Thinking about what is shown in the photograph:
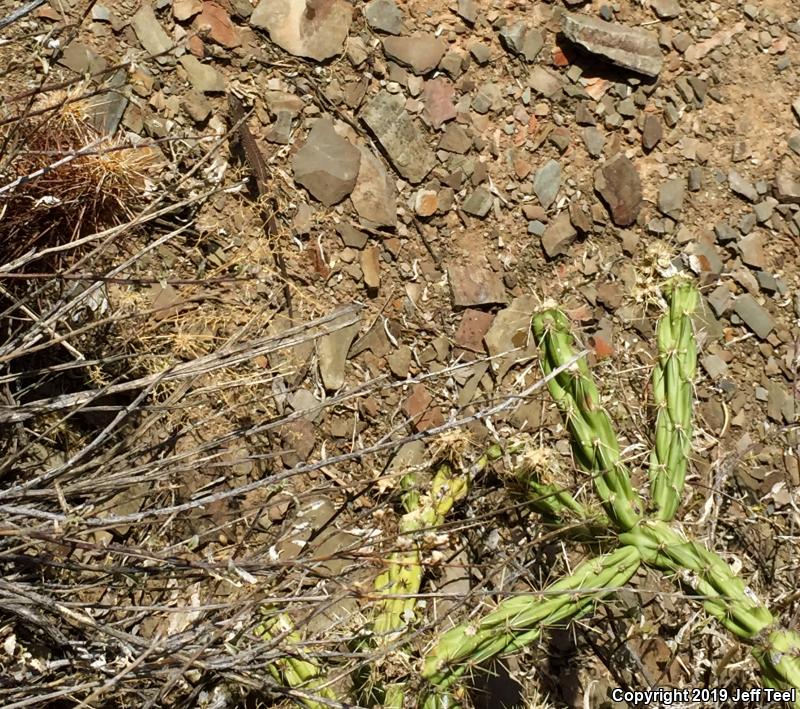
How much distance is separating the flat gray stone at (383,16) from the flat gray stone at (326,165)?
40 cm

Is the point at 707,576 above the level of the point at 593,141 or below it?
below

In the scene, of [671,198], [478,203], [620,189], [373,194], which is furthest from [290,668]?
[671,198]

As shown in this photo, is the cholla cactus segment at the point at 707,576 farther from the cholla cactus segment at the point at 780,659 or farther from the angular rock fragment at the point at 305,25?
the angular rock fragment at the point at 305,25

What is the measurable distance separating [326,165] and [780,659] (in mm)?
2109

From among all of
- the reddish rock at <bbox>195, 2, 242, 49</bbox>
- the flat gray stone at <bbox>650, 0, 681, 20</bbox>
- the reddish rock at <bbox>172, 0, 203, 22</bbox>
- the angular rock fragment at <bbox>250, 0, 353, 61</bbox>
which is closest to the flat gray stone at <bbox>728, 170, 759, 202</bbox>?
the flat gray stone at <bbox>650, 0, 681, 20</bbox>

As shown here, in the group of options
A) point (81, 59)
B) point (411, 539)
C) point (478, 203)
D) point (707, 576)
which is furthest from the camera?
point (478, 203)

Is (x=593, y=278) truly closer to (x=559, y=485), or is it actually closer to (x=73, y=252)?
(x=559, y=485)

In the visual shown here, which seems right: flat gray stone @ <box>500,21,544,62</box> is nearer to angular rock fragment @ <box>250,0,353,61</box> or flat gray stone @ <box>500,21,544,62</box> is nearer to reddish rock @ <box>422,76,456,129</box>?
reddish rock @ <box>422,76,456,129</box>

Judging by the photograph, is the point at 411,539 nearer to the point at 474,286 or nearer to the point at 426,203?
the point at 474,286

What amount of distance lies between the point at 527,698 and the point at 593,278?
5.00ft

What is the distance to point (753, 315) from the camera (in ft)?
12.4

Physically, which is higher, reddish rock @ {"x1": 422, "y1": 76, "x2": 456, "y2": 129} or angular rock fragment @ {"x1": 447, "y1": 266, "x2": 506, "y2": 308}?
reddish rock @ {"x1": 422, "y1": 76, "x2": 456, "y2": 129}

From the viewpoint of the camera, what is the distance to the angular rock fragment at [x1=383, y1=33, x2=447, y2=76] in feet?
11.6

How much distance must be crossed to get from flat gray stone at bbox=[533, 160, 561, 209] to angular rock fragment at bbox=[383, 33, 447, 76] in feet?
1.82
